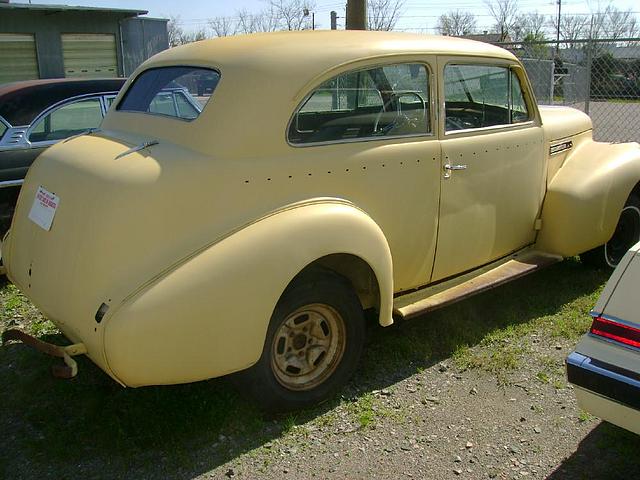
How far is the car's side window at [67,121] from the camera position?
17.8 feet

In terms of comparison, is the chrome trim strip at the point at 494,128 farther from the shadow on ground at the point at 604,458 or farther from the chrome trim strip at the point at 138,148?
the shadow on ground at the point at 604,458

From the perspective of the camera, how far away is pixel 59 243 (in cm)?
291

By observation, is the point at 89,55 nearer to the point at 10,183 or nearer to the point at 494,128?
the point at 10,183

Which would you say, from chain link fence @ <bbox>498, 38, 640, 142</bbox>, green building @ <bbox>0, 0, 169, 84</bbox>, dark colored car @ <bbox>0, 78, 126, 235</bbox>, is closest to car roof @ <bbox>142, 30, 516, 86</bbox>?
dark colored car @ <bbox>0, 78, 126, 235</bbox>

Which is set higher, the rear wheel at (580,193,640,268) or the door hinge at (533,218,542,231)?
the door hinge at (533,218,542,231)

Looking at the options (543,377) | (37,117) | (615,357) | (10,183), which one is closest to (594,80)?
(543,377)

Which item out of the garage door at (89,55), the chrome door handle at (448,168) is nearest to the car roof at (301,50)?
the chrome door handle at (448,168)

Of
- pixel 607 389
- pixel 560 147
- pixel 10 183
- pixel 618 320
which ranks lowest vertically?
pixel 607 389

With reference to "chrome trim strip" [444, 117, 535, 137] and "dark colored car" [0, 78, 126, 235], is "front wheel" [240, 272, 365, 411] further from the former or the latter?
"dark colored car" [0, 78, 126, 235]

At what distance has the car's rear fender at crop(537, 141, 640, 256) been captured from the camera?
4.37 metres

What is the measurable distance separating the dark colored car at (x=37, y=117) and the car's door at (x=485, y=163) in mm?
3530

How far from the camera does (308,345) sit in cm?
322

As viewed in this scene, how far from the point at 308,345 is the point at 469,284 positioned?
127 centimetres

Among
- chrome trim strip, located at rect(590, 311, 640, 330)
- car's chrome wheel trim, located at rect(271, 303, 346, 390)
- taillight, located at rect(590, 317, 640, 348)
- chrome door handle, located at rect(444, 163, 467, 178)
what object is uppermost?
chrome door handle, located at rect(444, 163, 467, 178)
